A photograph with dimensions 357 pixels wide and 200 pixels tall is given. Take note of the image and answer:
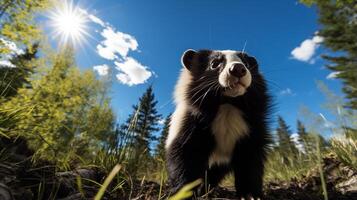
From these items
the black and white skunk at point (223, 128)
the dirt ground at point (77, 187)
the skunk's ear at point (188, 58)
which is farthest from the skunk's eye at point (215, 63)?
the dirt ground at point (77, 187)

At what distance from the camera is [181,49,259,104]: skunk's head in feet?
11.0

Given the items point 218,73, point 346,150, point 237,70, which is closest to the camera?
point 237,70

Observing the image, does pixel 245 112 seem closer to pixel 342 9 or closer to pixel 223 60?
pixel 223 60

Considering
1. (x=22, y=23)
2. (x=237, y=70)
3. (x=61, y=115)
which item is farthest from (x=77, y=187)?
(x=61, y=115)

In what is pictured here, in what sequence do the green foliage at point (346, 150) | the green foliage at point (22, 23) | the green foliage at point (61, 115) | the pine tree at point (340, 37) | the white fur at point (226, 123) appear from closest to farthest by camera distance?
the green foliage at point (61, 115) < the white fur at point (226, 123) < the green foliage at point (346, 150) < the green foliage at point (22, 23) < the pine tree at point (340, 37)

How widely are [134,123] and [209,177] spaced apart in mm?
1466

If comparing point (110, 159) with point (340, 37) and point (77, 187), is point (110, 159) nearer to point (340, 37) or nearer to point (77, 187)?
point (77, 187)

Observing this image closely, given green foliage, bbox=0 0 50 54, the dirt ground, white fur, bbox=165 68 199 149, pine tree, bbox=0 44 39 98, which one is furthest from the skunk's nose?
green foliage, bbox=0 0 50 54

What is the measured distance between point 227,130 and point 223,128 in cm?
6

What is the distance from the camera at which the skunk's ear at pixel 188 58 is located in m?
4.45

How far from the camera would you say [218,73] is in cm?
373

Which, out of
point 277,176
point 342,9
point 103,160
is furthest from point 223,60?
point 342,9

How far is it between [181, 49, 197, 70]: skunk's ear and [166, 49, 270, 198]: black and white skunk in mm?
518

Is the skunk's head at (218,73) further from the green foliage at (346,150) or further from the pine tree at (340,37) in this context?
the pine tree at (340,37)
